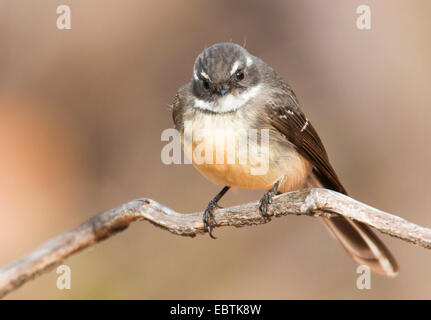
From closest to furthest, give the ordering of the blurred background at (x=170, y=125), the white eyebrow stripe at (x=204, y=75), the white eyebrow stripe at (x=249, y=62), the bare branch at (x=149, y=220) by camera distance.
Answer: the bare branch at (x=149, y=220) < the white eyebrow stripe at (x=204, y=75) < the white eyebrow stripe at (x=249, y=62) < the blurred background at (x=170, y=125)

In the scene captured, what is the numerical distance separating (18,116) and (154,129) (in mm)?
1849

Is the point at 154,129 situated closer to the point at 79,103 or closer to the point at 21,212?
the point at 79,103

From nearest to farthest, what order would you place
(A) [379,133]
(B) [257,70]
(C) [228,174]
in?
1. (C) [228,174]
2. (B) [257,70]
3. (A) [379,133]

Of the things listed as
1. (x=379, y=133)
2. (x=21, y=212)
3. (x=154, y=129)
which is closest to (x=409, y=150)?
(x=379, y=133)

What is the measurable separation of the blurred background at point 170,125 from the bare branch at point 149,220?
2601 millimetres

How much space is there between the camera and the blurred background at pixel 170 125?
7469 mm

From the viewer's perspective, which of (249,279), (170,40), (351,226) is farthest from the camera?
(170,40)

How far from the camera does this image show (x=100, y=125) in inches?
332

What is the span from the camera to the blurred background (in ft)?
24.5

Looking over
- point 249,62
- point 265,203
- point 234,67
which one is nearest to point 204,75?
point 234,67

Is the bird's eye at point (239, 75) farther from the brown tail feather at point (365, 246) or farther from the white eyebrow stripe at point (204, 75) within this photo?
the brown tail feather at point (365, 246)

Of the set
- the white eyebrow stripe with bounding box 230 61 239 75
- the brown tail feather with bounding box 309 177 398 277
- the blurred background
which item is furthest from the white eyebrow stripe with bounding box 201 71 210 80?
the blurred background

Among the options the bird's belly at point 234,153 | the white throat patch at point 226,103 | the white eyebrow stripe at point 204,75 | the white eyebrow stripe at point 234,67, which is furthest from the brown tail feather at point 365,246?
the white eyebrow stripe at point 204,75

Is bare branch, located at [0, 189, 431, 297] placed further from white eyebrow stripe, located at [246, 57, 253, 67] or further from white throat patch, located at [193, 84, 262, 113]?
white eyebrow stripe, located at [246, 57, 253, 67]
